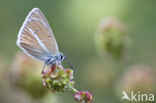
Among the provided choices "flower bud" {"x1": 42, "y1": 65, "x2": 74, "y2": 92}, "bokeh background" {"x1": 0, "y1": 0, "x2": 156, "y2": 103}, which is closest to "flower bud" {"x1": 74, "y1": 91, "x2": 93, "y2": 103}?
"flower bud" {"x1": 42, "y1": 65, "x2": 74, "y2": 92}

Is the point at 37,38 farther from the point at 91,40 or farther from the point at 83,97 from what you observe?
the point at 91,40

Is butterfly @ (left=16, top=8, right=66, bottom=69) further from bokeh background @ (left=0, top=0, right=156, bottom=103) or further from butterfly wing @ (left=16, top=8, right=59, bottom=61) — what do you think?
bokeh background @ (left=0, top=0, right=156, bottom=103)

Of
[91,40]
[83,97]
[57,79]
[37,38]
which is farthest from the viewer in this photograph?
[91,40]

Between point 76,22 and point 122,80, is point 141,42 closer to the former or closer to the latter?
point 76,22

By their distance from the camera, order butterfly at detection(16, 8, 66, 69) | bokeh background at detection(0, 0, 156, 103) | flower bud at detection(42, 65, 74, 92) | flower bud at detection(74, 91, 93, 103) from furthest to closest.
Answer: bokeh background at detection(0, 0, 156, 103) < butterfly at detection(16, 8, 66, 69) < flower bud at detection(42, 65, 74, 92) < flower bud at detection(74, 91, 93, 103)

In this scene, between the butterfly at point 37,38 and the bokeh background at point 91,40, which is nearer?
the butterfly at point 37,38

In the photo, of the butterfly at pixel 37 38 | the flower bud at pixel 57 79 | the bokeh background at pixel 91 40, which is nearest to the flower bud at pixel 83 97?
the flower bud at pixel 57 79

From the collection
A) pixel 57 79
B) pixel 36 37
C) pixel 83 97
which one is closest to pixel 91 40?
pixel 36 37

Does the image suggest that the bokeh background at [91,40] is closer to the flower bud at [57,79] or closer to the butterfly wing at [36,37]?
the butterfly wing at [36,37]
